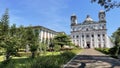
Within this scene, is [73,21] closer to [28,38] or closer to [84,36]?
[84,36]

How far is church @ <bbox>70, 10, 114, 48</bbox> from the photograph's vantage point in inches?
3637

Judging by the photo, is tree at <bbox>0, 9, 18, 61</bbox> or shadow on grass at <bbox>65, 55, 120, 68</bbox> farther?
shadow on grass at <bbox>65, 55, 120, 68</bbox>

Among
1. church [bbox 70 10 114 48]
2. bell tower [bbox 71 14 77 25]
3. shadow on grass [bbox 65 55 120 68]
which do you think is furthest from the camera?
bell tower [bbox 71 14 77 25]

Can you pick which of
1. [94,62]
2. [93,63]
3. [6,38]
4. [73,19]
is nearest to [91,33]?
[73,19]

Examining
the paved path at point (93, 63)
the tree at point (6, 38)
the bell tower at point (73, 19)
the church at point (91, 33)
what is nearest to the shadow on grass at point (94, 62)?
the paved path at point (93, 63)

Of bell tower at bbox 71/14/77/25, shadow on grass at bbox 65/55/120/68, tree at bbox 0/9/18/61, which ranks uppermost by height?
bell tower at bbox 71/14/77/25

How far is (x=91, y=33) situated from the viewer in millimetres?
95625

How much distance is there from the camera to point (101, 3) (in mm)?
17500

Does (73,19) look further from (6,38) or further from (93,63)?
(6,38)

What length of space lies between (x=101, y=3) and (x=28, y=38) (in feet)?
64.7

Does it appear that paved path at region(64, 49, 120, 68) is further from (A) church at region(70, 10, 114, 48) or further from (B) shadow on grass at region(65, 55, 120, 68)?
(A) church at region(70, 10, 114, 48)

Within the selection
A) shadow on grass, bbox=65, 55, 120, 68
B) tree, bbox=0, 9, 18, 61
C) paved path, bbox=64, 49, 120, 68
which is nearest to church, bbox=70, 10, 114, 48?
paved path, bbox=64, 49, 120, 68

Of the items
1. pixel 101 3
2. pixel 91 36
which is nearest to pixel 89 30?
pixel 91 36

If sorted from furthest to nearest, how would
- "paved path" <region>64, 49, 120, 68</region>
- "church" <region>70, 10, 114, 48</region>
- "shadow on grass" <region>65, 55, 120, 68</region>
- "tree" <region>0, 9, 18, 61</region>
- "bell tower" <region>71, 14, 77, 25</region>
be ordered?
"bell tower" <region>71, 14, 77, 25</region> → "church" <region>70, 10, 114, 48</region> → "shadow on grass" <region>65, 55, 120, 68</region> → "paved path" <region>64, 49, 120, 68</region> → "tree" <region>0, 9, 18, 61</region>
